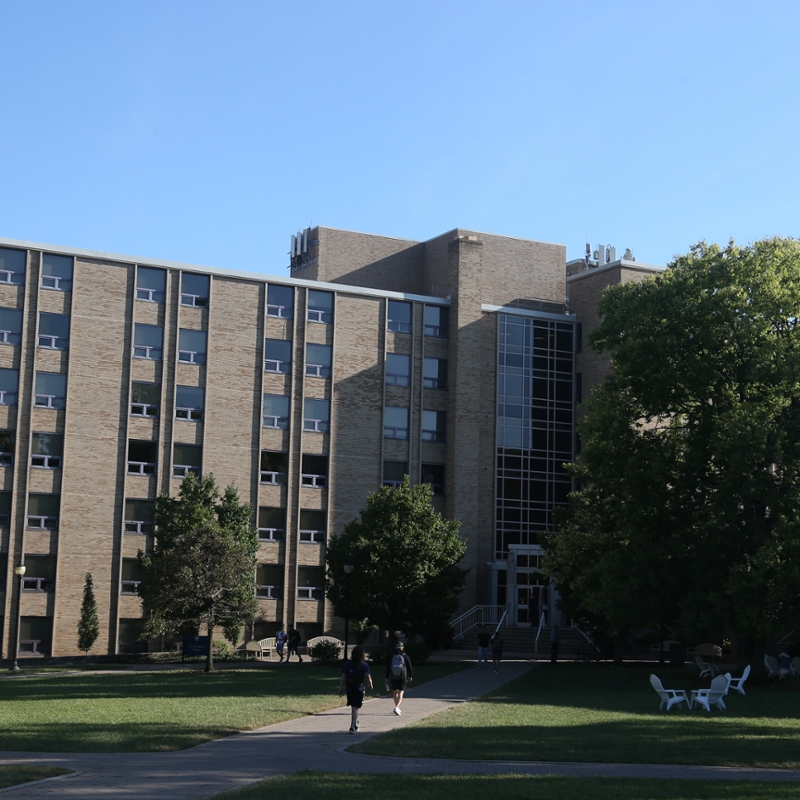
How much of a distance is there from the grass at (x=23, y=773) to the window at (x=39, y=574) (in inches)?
1530

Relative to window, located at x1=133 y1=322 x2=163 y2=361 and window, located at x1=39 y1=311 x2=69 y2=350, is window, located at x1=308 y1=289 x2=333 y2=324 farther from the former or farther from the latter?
window, located at x1=39 y1=311 x2=69 y2=350

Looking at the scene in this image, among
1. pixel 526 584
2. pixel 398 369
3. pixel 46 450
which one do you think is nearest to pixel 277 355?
pixel 398 369

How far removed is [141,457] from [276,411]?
706cm

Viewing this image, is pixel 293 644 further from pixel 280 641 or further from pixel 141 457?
pixel 141 457

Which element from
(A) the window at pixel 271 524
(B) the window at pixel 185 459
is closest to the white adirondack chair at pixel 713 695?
(A) the window at pixel 271 524

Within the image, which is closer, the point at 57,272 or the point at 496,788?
the point at 496,788

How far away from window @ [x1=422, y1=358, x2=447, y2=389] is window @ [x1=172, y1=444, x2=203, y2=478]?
41.6 feet

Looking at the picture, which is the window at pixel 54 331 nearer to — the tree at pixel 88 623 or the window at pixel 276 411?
the window at pixel 276 411

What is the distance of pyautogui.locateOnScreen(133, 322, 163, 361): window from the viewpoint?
5488cm

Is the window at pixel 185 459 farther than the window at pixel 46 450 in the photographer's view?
Yes

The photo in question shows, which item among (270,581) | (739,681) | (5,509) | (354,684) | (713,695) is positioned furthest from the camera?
(270,581)

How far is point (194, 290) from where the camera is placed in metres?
56.5

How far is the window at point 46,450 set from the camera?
52.6 meters

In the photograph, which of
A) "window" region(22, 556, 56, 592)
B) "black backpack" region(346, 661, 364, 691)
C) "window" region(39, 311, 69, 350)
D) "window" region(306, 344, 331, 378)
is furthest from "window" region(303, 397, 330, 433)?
"black backpack" region(346, 661, 364, 691)
